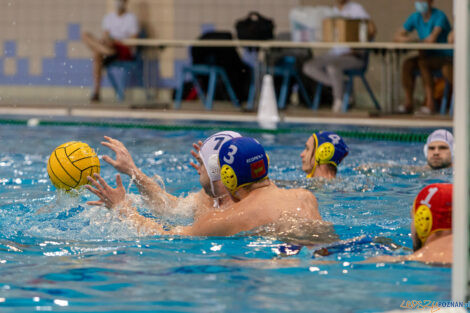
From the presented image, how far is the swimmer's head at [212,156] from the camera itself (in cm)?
342

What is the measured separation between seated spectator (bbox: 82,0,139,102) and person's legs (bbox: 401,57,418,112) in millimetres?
4122

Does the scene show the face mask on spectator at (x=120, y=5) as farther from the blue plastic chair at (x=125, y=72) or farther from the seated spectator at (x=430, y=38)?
the seated spectator at (x=430, y=38)

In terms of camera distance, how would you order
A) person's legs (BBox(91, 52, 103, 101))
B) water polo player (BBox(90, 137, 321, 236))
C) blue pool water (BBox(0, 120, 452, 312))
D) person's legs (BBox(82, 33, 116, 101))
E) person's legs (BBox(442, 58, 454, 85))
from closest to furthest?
blue pool water (BBox(0, 120, 452, 312))
water polo player (BBox(90, 137, 321, 236))
person's legs (BBox(442, 58, 454, 85))
person's legs (BBox(82, 33, 116, 101))
person's legs (BBox(91, 52, 103, 101))

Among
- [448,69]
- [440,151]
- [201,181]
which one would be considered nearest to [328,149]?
[440,151]

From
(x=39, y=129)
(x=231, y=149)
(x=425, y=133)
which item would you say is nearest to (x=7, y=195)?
(x=231, y=149)

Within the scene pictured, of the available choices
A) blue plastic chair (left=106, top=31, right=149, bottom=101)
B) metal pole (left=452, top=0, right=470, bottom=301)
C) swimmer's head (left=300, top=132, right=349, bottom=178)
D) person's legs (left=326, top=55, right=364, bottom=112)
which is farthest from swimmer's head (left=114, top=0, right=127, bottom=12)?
metal pole (left=452, top=0, right=470, bottom=301)

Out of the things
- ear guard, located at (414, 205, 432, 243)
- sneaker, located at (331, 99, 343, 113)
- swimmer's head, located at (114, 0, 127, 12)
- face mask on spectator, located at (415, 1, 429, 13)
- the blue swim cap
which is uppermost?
swimmer's head, located at (114, 0, 127, 12)

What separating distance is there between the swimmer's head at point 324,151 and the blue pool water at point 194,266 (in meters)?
0.14

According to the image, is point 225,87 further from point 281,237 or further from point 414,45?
point 281,237

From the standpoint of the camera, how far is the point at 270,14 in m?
11.5

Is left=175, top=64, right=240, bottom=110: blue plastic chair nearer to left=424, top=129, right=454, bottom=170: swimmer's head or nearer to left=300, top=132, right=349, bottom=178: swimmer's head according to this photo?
left=424, top=129, right=454, bottom=170: swimmer's head

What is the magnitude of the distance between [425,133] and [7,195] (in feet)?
14.5

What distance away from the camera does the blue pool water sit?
251cm

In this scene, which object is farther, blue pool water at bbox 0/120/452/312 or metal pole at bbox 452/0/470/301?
blue pool water at bbox 0/120/452/312
